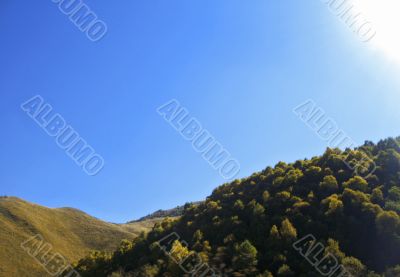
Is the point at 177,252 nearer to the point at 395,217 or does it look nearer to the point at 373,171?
the point at 395,217

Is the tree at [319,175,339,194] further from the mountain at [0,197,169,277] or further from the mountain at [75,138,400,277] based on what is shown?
the mountain at [0,197,169,277]

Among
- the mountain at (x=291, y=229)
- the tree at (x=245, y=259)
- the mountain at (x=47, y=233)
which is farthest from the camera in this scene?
the mountain at (x=47, y=233)

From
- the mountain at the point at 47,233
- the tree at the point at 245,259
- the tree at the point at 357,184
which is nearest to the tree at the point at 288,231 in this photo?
the tree at the point at 245,259

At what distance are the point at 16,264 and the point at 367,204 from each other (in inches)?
3349

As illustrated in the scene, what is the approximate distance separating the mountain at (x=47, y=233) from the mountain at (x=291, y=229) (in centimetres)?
3592

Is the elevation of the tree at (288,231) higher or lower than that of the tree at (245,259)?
higher

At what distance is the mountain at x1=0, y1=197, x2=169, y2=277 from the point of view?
363 feet

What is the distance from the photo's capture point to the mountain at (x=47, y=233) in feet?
363

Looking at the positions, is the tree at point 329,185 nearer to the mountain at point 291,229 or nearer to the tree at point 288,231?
the mountain at point 291,229

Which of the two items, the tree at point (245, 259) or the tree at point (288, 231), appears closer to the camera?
the tree at point (245, 259)

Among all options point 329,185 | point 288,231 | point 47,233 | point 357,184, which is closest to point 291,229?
point 288,231

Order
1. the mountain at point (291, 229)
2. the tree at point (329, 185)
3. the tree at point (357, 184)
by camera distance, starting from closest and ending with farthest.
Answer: the mountain at point (291, 229) < the tree at point (357, 184) < the tree at point (329, 185)

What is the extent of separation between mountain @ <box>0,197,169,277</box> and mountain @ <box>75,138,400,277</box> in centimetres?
3592

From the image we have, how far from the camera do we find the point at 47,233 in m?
136
